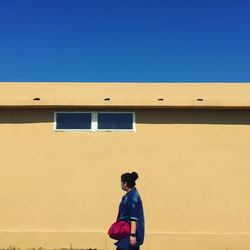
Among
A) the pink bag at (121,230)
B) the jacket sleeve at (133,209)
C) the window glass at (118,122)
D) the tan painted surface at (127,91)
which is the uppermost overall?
the tan painted surface at (127,91)

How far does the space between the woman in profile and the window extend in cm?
341

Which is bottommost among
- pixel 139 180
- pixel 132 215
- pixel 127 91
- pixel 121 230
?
pixel 121 230

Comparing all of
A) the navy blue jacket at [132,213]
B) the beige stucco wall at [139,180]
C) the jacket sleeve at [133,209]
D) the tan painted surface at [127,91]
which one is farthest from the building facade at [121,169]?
the jacket sleeve at [133,209]

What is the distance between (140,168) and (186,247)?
1.72 metres

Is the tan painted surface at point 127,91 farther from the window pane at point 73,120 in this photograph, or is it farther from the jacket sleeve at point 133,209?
the jacket sleeve at point 133,209

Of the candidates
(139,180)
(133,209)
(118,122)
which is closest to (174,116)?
(118,122)

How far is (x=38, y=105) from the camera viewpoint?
9281 millimetres

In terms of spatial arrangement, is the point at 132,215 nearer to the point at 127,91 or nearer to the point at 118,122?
the point at 118,122

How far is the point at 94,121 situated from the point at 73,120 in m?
0.43

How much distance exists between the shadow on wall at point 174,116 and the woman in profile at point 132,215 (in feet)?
11.4

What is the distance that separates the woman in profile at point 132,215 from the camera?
229 inches

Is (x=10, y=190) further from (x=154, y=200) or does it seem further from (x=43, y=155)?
(x=154, y=200)

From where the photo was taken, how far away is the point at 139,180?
364 inches

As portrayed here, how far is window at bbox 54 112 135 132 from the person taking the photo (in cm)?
945
